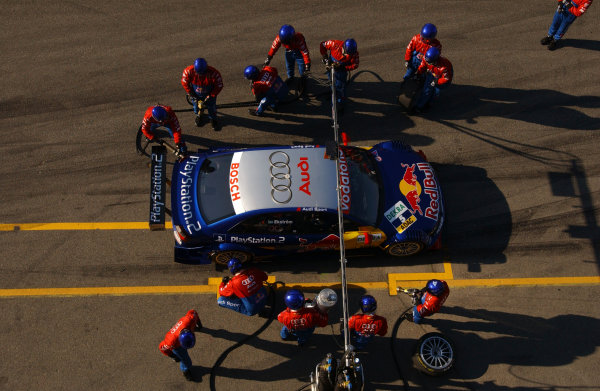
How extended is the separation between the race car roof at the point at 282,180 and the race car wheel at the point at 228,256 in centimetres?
83

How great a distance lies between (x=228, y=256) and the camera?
286 inches

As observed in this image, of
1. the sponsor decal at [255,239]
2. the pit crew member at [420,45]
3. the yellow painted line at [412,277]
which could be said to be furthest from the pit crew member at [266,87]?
the yellow painted line at [412,277]

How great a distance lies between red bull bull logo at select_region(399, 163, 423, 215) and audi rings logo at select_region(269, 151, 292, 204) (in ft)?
6.50

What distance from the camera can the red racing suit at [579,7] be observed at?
30.9ft

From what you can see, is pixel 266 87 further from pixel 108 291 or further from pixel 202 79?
pixel 108 291

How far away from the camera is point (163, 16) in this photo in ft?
35.5

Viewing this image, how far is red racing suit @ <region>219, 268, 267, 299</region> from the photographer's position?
654cm

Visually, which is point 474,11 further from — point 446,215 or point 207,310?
point 207,310

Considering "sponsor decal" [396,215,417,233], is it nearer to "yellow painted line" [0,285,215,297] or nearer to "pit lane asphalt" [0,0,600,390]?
"pit lane asphalt" [0,0,600,390]

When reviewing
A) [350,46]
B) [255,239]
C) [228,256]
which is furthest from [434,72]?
[228,256]

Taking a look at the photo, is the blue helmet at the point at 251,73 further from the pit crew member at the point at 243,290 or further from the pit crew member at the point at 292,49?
the pit crew member at the point at 243,290

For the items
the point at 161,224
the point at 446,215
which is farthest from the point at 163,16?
the point at 446,215

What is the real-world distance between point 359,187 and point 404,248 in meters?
1.30

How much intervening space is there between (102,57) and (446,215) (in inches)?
327
